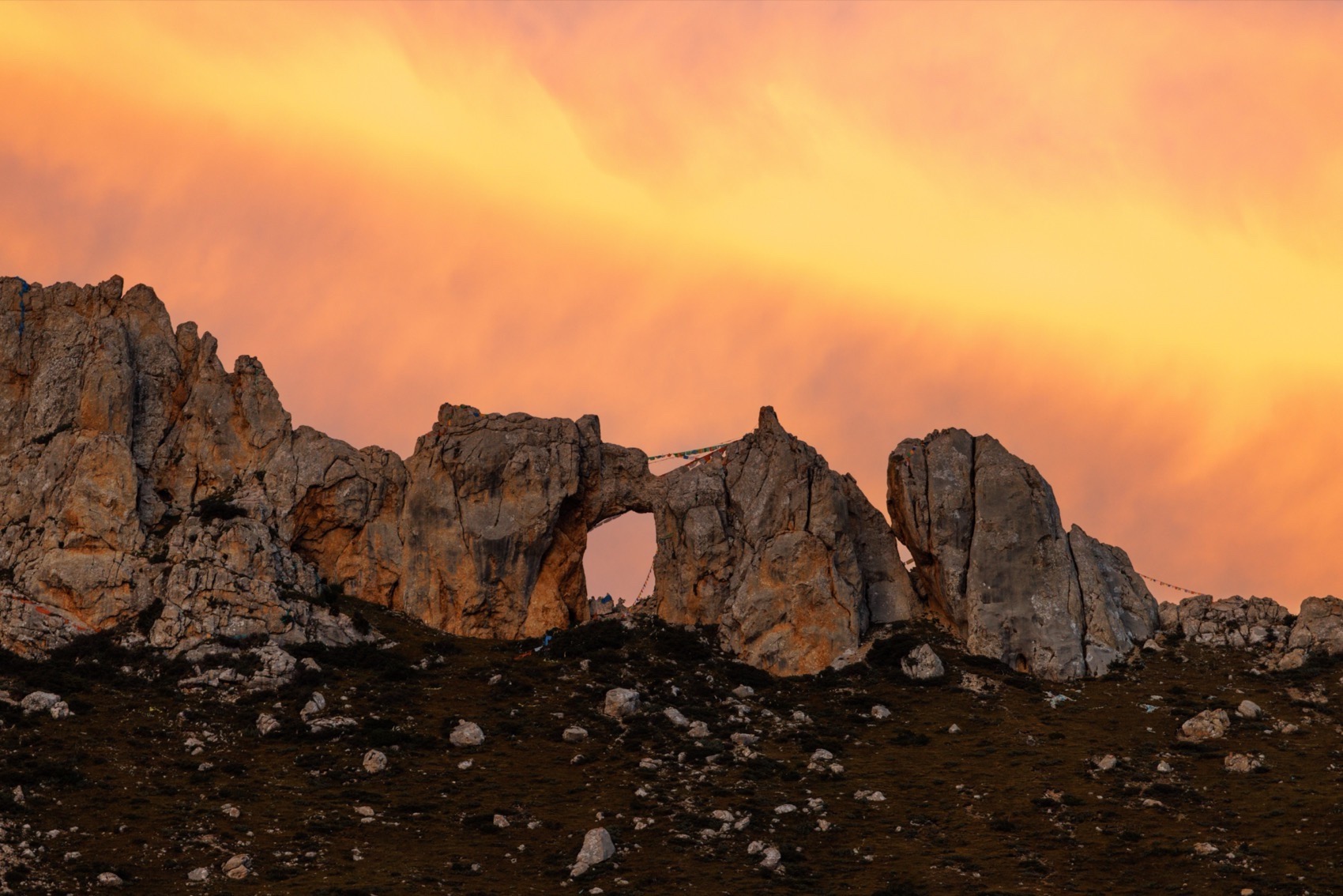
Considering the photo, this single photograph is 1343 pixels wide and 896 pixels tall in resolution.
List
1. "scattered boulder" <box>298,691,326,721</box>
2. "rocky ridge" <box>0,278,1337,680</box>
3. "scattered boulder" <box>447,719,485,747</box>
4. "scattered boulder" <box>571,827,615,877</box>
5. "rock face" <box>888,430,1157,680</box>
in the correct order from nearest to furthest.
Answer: "scattered boulder" <box>571,827,615,877</box> → "scattered boulder" <box>447,719,485,747</box> → "scattered boulder" <box>298,691,326,721</box> → "rocky ridge" <box>0,278,1337,680</box> → "rock face" <box>888,430,1157,680</box>

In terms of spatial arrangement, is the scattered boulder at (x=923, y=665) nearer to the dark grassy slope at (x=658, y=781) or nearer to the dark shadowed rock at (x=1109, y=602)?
the dark grassy slope at (x=658, y=781)

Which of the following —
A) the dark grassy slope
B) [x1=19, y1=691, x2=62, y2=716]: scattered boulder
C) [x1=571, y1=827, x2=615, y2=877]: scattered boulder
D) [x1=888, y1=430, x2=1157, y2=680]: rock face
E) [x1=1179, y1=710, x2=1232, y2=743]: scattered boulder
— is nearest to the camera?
the dark grassy slope

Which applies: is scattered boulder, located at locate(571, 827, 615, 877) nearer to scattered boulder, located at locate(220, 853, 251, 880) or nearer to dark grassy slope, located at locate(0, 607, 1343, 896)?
dark grassy slope, located at locate(0, 607, 1343, 896)

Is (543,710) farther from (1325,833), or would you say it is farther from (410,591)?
(1325,833)

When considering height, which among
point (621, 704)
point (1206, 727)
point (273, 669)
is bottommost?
point (1206, 727)

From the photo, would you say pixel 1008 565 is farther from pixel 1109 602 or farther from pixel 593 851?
pixel 593 851

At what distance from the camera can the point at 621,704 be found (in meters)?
110

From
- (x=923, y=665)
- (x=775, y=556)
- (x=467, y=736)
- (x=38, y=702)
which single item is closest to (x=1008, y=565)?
(x=923, y=665)

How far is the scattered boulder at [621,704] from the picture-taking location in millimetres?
109062

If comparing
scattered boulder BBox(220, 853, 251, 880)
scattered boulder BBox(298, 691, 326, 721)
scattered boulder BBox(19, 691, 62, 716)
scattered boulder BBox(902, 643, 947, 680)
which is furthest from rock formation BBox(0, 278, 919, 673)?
scattered boulder BBox(220, 853, 251, 880)

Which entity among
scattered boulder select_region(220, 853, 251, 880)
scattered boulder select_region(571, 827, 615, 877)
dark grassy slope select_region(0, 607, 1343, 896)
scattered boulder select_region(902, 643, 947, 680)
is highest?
scattered boulder select_region(902, 643, 947, 680)

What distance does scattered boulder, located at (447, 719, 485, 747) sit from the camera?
336 ft

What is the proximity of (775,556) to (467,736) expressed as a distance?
3328cm

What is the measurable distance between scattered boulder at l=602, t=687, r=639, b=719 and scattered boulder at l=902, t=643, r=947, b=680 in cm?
2215
